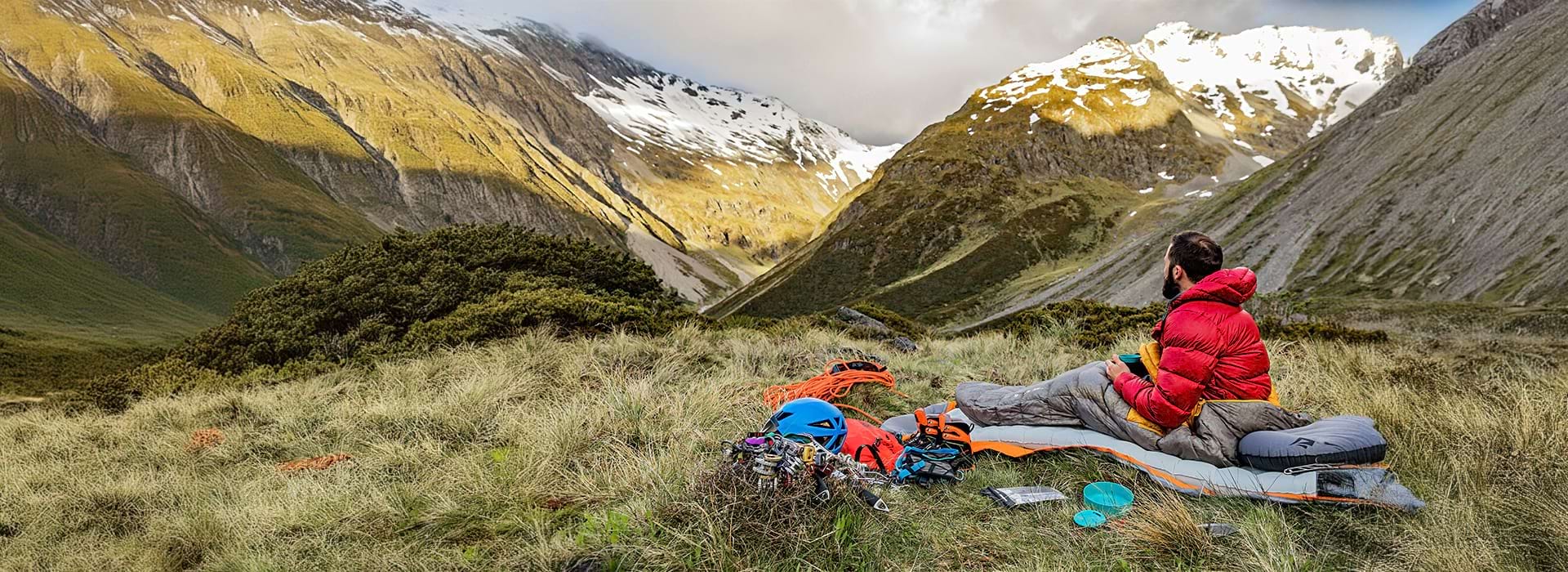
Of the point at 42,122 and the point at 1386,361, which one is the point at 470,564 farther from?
the point at 42,122

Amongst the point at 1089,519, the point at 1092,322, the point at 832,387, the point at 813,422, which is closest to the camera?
the point at 1089,519

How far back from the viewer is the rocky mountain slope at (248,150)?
263 ft

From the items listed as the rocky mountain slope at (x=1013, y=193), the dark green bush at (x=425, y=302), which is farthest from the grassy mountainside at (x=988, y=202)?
the dark green bush at (x=425, y=302)

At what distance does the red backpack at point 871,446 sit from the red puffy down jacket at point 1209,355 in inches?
64.0

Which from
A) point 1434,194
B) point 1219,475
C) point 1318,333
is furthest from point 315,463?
point 1434,194

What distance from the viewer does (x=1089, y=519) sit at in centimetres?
324

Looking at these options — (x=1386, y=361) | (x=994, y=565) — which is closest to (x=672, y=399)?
(x=994, y=565)

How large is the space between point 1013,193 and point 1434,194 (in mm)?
84868

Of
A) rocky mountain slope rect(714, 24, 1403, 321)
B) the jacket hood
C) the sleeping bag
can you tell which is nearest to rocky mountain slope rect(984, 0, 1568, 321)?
the jacket hood

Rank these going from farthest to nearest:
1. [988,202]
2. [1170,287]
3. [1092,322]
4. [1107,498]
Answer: [988,202], [1092,322], [1170,287], [1107,498]

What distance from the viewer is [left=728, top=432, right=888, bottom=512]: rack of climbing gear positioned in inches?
115

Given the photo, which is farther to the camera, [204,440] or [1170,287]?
[204,440]

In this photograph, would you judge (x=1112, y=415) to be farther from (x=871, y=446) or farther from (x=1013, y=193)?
(x=1013, y=193)

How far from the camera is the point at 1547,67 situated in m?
36.4
